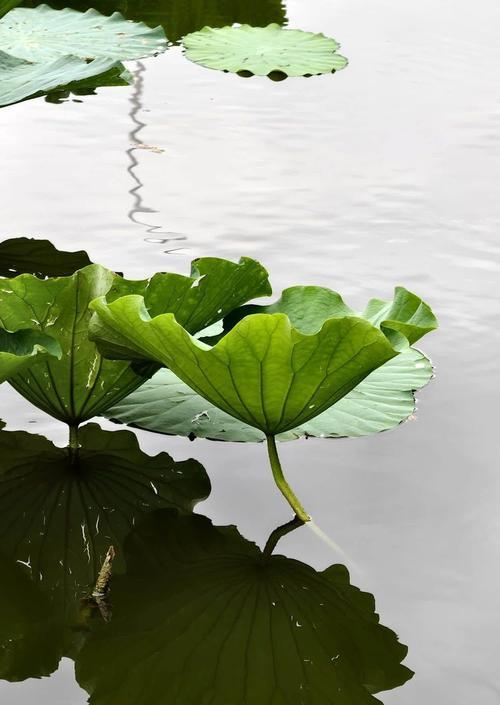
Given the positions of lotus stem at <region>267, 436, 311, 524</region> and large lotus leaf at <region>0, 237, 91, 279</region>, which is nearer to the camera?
lotus stem at <region>267, 436, 311, 524</region>

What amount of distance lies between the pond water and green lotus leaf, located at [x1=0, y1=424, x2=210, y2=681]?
0.07 feet

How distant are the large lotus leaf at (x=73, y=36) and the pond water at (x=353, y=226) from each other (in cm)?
8

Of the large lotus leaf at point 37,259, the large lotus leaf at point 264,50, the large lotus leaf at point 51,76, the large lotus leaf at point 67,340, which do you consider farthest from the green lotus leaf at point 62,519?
the large lotus leaf at point 264,50

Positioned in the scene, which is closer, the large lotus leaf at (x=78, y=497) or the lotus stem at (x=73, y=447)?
the large lotus leaf at (x=78, y=497)

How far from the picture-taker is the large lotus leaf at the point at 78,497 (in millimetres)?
1502

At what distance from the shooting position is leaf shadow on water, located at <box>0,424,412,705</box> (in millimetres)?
1290

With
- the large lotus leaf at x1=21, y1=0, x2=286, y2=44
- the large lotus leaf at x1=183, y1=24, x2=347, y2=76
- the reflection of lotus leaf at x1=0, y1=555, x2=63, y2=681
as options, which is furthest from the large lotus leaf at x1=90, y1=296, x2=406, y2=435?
the large lotus leaf at x1=21, y1=0, x2=286, y2=44

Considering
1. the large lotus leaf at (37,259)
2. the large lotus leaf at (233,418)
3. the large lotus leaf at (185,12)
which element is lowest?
the large lotus leaf at (233,418)

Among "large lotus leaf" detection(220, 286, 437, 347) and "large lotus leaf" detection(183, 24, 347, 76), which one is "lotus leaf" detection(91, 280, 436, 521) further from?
"large lotus leaf" detection(183, 24, 347, 76)

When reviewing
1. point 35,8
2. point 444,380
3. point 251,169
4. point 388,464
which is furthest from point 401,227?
point 35,8

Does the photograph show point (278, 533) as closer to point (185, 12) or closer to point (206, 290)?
point (206, 290)

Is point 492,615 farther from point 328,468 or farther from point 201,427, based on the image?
point 201,427

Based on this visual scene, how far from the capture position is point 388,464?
5.70 feet

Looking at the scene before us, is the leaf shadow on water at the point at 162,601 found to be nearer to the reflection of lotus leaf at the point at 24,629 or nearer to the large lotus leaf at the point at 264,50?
the reflection of lotus leaf at the point at 24,629
